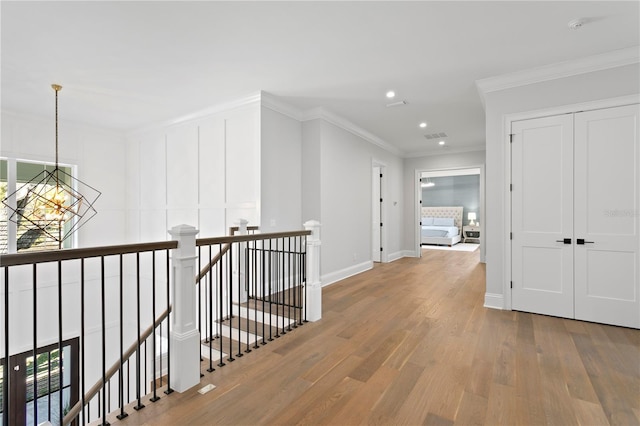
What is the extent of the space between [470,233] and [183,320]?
39.3ft

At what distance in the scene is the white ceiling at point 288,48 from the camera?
255 cm

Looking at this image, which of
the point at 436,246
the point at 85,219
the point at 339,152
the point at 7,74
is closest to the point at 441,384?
the point at 339,152

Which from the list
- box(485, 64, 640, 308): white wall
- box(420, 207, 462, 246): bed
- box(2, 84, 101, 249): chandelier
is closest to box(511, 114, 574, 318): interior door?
box(485, 64, 640, 308): white wall

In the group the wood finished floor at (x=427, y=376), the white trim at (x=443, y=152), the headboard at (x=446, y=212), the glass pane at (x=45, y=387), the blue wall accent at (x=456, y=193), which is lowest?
the glass pane at (x=45, y=387)

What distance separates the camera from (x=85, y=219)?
5762 mm

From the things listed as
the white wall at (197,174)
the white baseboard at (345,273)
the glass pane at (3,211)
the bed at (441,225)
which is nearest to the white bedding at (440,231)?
the bed at (441,225)

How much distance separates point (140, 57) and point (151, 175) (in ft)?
10.2

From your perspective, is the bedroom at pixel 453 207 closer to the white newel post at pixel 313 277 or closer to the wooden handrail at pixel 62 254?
the white newel post at pixel 313 277

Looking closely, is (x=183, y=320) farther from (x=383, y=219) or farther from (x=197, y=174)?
(x=383, y=219)

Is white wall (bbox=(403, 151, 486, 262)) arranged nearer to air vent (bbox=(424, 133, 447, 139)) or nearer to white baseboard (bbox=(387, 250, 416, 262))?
white baseboard (bbox=(387, 250, 416, 262))

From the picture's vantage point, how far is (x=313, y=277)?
349cm

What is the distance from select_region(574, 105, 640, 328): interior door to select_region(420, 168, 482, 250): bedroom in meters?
7.76

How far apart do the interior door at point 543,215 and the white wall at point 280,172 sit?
9.98 feet

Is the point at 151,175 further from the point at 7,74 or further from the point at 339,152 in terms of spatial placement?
the point at 339,152
